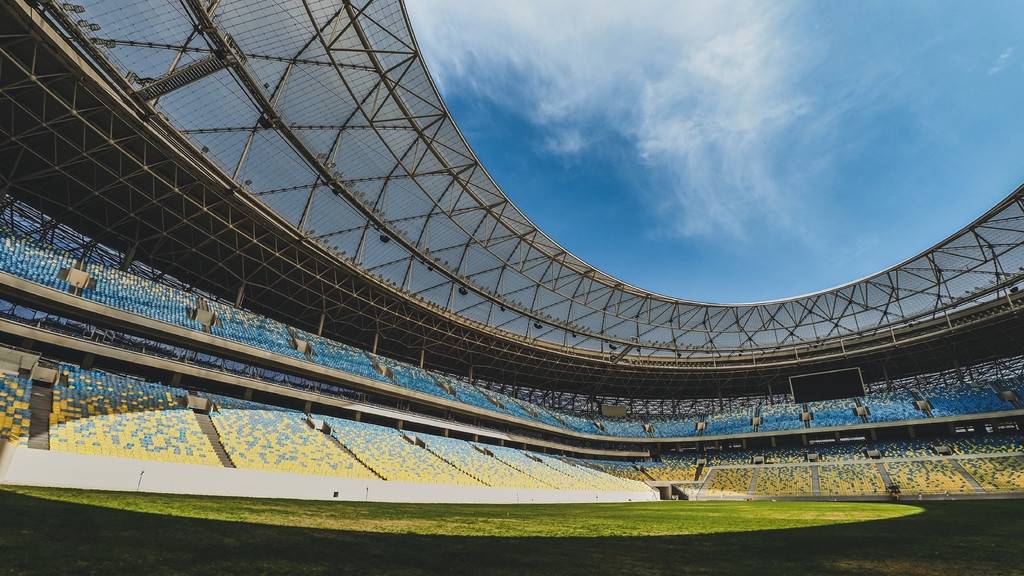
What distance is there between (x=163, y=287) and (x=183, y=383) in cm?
597

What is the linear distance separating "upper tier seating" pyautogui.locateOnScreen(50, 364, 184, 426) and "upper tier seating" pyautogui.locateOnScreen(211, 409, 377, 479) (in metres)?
2.69

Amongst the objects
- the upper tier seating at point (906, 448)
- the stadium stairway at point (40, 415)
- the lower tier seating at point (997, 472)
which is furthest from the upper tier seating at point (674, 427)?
the stadium stairway at point (40, 415)

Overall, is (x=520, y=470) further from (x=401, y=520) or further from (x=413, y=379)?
(x=401, y=520)

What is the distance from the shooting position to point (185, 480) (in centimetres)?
1625

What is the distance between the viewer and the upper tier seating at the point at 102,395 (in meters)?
17.7

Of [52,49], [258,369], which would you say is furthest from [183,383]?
[52,49]

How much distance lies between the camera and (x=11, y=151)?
21.3 metres

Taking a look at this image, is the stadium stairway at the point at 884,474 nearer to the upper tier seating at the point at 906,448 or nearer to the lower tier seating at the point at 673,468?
the upper tier seating at the point at 906,448

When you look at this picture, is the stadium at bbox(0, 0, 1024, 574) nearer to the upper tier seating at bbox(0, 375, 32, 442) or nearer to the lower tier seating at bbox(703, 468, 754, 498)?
the upper tier seating at bbox(0, 375, 32, 442)

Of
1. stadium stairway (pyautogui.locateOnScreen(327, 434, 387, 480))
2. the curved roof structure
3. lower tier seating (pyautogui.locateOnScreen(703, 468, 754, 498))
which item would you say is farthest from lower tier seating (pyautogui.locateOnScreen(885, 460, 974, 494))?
stadium stairway (pyautogui.locateOnScreen(327, 434, 387, 480))

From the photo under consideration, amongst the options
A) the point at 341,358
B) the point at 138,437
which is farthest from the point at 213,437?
the point at 341,358

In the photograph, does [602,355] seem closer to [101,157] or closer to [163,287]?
[163,287]

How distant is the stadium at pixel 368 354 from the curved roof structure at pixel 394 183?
18 centimetres

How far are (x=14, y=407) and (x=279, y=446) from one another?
9571 millimetres
